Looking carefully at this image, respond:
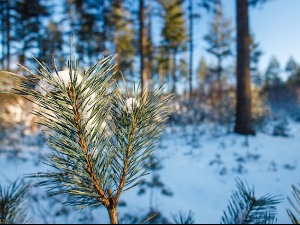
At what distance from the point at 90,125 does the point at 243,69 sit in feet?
20.6

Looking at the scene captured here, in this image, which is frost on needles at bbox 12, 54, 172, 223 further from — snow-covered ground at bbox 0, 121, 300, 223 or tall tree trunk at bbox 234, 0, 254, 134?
tall tree trunk at bbox 234, 0, 254, 134

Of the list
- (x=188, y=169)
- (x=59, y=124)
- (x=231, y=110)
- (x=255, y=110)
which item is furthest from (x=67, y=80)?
(x=255, y=110)

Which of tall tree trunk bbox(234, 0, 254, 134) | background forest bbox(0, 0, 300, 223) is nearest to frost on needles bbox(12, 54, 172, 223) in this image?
background forest bbox(0, 0, 300, 223)

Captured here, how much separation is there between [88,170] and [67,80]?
7.1 inches

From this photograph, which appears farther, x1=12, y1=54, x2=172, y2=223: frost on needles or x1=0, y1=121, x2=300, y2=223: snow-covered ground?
x1=0, y1=121, x2=300, y2=223: snow-covered ground

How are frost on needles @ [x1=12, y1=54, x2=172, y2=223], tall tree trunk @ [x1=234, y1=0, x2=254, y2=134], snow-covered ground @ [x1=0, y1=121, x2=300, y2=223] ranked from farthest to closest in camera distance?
1. tall tree trunk @ [x1=234, y1=0, x2=254, y2=134]
2. snow-covered ground @ [x1=0, y1=121, x2=300, y2=223]
3. frost on needles @ [x1=12, y1=54, x2=172, y2=223]

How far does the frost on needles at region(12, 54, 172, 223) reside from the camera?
414mm

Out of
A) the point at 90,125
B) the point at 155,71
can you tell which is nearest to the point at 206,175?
the point at 90,125

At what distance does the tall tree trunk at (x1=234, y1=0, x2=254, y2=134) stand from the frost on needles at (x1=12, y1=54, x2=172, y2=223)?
6043mm

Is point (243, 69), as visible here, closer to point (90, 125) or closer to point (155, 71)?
point (90, 125)

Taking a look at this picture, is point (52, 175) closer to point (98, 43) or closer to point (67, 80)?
point (67, 80)

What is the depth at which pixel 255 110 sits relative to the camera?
923 cm

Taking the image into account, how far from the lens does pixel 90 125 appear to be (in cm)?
45

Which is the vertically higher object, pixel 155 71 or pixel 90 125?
pixel 155 71
